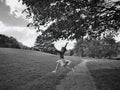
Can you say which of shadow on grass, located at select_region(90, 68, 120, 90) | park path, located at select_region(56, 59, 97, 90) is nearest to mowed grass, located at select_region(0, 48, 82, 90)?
park path, located at select_region(56, 59, 97, 90)

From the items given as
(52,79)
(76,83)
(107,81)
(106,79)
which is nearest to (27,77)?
(52,79)

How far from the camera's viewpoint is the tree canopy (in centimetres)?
1038

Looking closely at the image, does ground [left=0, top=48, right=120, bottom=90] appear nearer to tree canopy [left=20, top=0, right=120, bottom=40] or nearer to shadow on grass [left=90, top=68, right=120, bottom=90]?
shadow on grass [left=90, top=68, right=120, bottom=90]

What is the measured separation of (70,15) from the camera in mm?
11031

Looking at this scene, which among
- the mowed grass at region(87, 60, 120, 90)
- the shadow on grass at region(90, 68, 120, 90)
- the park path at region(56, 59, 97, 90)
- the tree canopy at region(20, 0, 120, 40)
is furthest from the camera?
the tree canopy at region(20, 0, 120, 40)

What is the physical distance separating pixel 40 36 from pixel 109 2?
24.1 ft

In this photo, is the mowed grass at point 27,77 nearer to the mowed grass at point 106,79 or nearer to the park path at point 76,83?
the park path at point 76,83

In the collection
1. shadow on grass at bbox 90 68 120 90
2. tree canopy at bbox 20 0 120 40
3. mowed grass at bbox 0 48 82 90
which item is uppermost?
tree canopy at bbox 20 0 120 40

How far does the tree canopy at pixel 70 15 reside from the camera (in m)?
10.4

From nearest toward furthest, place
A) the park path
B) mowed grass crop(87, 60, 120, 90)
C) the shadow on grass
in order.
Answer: the park path < the shadow on grass < mowed grass crop(87, 60, 120, 90)

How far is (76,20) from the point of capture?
38.9ft

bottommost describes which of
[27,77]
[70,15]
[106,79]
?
[106,79]

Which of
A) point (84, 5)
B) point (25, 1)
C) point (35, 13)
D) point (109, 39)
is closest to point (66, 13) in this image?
point (84, 5)

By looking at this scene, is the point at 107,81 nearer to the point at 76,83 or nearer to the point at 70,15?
the point at 76,83
